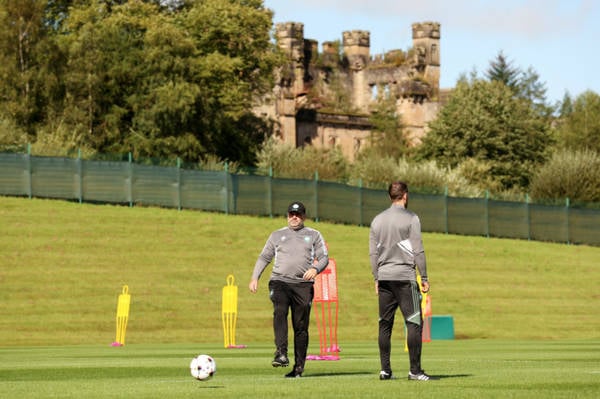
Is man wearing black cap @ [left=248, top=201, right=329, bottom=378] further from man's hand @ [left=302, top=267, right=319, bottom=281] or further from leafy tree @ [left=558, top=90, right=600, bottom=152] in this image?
leafy tree @ [left=558, top=90, right=600, bottom=152]

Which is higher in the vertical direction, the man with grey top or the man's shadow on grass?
the man with grey top

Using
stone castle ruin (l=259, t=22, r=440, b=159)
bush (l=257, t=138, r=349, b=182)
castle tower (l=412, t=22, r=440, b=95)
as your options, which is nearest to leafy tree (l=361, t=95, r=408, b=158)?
stone castle ruin (l=259, t=22, r=440, b=159)

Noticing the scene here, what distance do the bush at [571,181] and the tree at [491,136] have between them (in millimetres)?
11872

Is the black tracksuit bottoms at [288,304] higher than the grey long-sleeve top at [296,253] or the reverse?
the reverse

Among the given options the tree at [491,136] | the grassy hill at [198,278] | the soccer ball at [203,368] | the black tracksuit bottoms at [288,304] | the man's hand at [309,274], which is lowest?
the grassy hill at [198,278]

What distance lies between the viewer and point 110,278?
45344 millimetres

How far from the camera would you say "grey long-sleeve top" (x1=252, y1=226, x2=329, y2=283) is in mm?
15953

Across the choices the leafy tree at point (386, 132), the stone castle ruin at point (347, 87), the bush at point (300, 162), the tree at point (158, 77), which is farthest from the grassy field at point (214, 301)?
the stone castle ruin at point (347, 87)

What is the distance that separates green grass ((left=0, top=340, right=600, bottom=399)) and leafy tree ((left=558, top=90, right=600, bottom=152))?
8484 cm

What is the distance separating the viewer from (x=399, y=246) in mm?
14531

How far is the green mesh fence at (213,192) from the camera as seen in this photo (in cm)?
5684

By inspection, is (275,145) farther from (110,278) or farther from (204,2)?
(110,278)

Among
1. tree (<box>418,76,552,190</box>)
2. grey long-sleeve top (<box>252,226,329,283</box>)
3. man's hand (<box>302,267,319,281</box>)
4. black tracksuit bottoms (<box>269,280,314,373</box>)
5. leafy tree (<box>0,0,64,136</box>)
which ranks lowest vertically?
black tracksuit bottoms (<box>269,280,314,373</box>)

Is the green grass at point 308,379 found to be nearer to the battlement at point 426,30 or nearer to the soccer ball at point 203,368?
the soccer ball at point 203,368
